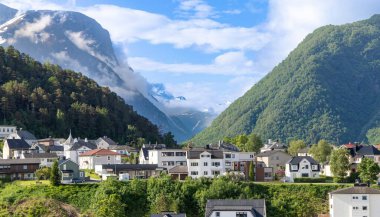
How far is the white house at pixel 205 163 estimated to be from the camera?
6700cm

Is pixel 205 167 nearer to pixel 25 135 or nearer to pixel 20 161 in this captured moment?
pixel 20 161

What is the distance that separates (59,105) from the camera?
361 ft

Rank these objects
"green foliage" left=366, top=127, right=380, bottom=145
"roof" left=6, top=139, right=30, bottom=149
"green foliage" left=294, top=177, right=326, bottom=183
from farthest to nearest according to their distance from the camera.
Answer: "green foliage" left=366, top=127, right=380, bottom=145
"roof" left=6, top=139, right=30, bottom=149
"green foliage" left=294, top=177, right=326, bottom=183

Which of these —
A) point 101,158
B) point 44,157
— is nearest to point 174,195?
point 101,158

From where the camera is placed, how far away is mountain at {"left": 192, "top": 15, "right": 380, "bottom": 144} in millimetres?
151500

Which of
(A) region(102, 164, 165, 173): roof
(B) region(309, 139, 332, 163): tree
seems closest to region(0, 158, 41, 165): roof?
(A) region(102, 164, 165, 173): roof

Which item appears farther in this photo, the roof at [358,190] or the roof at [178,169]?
the roof at [178,169]

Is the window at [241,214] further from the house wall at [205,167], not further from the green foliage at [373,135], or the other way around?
the green foliage at [373,135]

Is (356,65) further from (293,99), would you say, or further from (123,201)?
(123,201)

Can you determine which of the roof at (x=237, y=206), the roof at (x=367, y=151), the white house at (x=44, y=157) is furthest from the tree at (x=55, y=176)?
the roof at (x=367, y=151)

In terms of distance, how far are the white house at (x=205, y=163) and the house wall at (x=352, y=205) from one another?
15.7m

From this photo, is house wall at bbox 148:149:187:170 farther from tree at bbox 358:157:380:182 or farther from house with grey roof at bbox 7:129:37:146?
house with grey roof at bbox 7:129:37:146

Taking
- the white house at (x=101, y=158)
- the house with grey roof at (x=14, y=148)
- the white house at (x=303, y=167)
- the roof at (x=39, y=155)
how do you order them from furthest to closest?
the house with grey roof at (x=14, y=148) < the white house at (x=101, y=158) < the roof at (x=39, y=155) < the white house at (x=303, y=167)

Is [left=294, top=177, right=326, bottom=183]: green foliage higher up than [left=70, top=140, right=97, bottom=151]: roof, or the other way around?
[left=70, top=140, right=97, bottom=151]: roof
